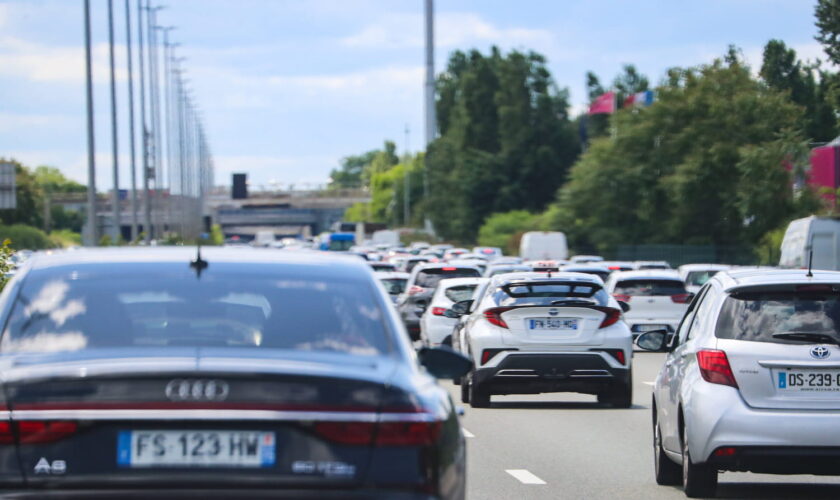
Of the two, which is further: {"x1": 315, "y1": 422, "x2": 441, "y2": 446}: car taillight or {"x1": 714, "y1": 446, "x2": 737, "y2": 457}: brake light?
{"x1": 714, "y1": 446, "x2": 737, "y2": 457}: brake light

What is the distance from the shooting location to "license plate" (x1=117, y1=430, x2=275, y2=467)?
5.61 m

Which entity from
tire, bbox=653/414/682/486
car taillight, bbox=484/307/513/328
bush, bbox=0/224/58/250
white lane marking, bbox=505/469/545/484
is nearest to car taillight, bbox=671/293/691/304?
car taillight, bbox=484/307/513/328

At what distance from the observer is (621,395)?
1906cm

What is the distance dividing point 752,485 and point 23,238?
309 ft

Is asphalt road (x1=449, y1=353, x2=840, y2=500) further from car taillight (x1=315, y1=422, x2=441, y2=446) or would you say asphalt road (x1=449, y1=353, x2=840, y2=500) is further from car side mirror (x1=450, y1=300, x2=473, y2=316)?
car taillight (x1=315, y1=422, x2=441, y2=446)

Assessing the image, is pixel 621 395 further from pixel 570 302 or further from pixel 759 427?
pixel 759 427

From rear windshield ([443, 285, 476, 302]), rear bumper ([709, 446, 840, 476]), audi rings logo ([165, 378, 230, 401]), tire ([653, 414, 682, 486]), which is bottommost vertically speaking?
rear windshield ([443, 285, 476, 302])

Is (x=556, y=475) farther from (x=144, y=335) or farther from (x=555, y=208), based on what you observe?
(x=555, y=208)

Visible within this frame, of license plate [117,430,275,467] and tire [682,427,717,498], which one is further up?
license plate [117,430,275,467]

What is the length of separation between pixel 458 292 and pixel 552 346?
35.3ft

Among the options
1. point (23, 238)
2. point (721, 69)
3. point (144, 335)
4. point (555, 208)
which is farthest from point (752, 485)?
point (23, 238)

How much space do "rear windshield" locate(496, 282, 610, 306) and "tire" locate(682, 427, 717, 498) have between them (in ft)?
26.3

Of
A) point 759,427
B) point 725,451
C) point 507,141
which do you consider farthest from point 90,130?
point 507,141

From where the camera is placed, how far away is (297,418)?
18.6 feet
